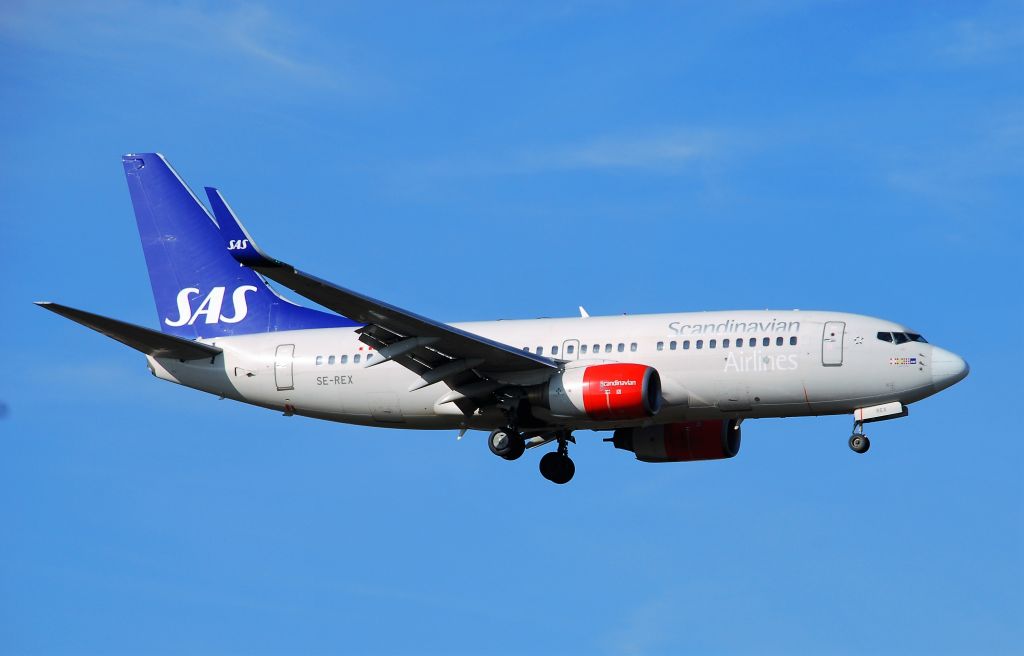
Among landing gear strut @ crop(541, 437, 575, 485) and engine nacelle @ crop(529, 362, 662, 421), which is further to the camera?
landing gear strut @ crop(541, 437, 575, 485)

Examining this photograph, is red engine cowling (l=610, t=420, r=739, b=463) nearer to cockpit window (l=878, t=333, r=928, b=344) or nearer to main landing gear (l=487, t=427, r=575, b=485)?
main landing gear (l=487, t=427, r=575, b=485)

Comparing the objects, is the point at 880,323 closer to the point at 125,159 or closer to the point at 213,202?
the point at 213,202

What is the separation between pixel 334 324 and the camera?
5366 centimetres

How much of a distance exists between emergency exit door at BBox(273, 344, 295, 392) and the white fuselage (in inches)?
1.3

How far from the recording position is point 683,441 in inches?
2055

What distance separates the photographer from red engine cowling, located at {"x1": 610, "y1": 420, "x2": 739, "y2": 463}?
51906mm

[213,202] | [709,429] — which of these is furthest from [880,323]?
[213,202]

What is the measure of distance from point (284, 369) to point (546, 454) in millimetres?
8927

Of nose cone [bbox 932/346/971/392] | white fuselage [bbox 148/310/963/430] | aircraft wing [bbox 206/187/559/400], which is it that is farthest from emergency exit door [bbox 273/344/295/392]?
nose cone [bbox 932/346/971/392]

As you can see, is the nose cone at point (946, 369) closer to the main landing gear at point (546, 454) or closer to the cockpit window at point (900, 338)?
the cockpit window at point (900, 338)

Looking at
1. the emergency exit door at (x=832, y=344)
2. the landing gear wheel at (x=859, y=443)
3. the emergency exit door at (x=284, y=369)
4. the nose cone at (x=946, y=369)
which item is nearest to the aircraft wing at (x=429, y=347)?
the emergency exit door at (x=284, y=369)

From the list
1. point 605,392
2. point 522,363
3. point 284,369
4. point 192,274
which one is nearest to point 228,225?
point 192,274

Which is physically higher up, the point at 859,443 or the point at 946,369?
the point at 946,369

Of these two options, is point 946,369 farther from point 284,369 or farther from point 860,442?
point 284,369
